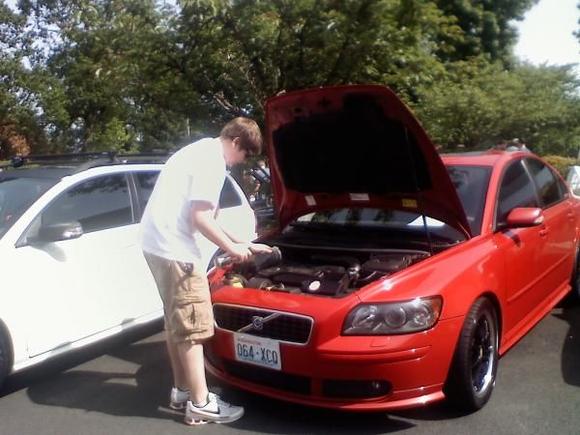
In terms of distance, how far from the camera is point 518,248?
4.37 meters

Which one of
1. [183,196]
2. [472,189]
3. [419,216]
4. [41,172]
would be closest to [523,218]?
[472,189]

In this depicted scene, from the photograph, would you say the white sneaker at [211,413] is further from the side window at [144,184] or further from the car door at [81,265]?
the side window at [144,184]

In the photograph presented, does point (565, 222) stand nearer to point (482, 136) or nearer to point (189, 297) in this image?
point (189, 297)

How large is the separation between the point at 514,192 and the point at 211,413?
2736 mm

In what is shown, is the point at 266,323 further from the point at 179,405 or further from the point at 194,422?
the point at 179,405

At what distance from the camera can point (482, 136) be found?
1303cm

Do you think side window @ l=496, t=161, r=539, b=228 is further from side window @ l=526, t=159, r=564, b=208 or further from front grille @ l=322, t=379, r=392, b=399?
front grille @ l=322, t=379, r=392, b=399

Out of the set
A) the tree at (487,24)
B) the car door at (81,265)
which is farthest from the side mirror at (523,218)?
the tree at (487,24)

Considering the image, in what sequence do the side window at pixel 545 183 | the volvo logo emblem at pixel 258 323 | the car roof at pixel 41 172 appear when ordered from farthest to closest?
the side window at pixel 545 183
the car roof at pixel 41 172
the volvo logo emblem at pixel 258 323

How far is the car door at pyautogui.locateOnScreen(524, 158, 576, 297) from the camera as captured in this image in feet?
16.3

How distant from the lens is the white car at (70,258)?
424 cm

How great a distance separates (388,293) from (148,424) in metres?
1.63

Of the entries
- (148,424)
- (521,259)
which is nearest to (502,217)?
(521,259)

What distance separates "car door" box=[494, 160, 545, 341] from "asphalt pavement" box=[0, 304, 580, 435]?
15.6 inches
